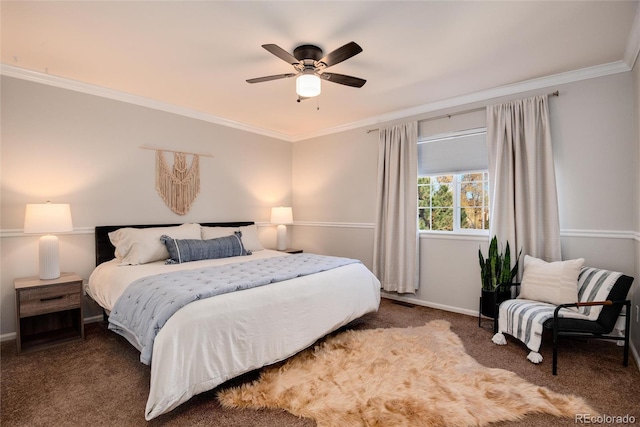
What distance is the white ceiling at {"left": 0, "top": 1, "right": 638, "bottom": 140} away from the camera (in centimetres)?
213

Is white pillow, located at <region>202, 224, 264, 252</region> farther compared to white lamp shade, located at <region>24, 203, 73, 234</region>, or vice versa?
white pillow, located at <region>202, 224, 264, 252</region>

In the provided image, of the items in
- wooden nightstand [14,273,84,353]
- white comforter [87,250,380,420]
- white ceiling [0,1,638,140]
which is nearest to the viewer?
white comforter [87,250,380,420]

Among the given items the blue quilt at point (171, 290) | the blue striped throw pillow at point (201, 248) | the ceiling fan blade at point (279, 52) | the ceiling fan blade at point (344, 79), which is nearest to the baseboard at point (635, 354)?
the blue quilt at point (171, 290)

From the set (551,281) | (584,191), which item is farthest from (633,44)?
(551,281)

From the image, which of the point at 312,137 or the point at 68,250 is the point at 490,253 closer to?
the point at 312,137

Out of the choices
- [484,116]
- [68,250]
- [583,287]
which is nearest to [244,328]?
[68,250]

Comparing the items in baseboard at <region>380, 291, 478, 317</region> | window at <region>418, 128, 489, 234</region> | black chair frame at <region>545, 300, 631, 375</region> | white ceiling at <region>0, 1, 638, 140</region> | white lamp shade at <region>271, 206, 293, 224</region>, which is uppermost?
white ceiling at <region>0, 1, 638, 140</region>

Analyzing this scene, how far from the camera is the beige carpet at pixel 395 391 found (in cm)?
184

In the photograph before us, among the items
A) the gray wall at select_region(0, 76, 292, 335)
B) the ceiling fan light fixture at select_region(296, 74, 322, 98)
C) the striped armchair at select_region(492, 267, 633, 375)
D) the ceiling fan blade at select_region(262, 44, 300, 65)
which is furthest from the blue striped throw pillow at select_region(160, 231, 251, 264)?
the striped armchair at select_region(492, 267, 633, 375)

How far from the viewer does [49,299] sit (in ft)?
9.03

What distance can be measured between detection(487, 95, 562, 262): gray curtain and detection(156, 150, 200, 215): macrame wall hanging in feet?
12.2

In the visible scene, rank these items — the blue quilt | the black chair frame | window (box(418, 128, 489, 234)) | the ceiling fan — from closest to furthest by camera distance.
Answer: the blue quilt, the black chair frame, the ceiling fan, window (box(418, 128, 489, 234))

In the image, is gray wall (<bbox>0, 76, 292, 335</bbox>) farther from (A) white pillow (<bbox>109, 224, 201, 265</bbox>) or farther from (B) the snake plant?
(B) the snake plant

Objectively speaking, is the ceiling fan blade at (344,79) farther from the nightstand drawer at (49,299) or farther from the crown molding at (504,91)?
the nightstand drawer at (49,299)
